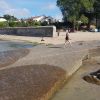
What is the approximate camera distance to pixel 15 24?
6494 cm

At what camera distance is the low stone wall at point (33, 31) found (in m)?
45.4

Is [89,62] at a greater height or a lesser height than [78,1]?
lesser

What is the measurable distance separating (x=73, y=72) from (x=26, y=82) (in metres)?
4.62

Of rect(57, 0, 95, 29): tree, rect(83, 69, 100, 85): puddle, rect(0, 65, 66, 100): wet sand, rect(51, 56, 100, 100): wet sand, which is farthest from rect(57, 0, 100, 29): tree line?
rect(0, 65, 66, 100): wet sand

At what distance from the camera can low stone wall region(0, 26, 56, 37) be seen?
45.4 m

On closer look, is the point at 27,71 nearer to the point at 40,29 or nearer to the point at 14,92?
the point at 14,92

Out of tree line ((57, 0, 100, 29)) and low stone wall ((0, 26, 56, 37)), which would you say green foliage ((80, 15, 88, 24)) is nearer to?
tree line ((57, 0, 100, 29))

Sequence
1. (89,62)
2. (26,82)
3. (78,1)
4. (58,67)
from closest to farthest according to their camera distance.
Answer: (26,82) → (58,67) → (89,62) → (78,1)

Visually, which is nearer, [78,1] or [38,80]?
[38,80]

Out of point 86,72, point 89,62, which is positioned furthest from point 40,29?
point 86,72

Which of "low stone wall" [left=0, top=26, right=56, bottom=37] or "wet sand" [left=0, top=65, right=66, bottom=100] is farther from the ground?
"wet sand" [left=0, top=65, right=66, bottom=100]

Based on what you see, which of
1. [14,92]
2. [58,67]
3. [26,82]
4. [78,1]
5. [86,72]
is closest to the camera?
[14,92]

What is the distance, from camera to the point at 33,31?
4831cm

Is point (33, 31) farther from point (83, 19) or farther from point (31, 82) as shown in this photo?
point (31, 82)
